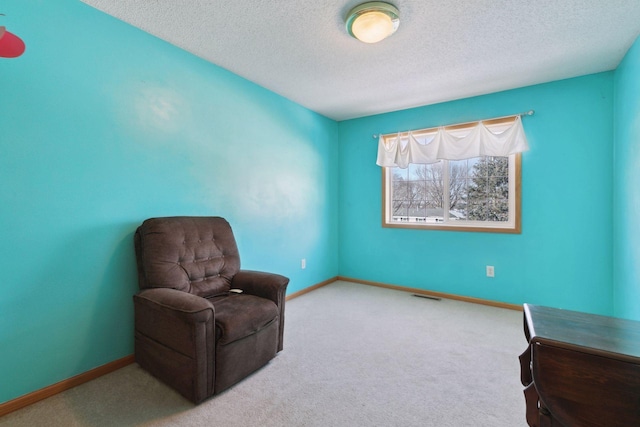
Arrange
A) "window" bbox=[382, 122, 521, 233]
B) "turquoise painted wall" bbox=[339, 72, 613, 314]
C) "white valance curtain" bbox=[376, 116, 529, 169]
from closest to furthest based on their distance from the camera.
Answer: "turquoise painted wall" bbox=[339, 72, 613, 314]
"white valance curtain" bbox=[376, 116, 529, 169]
"window" bbox=[382, 122, 521, 233]

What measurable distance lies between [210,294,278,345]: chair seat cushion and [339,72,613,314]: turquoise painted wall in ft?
7.62

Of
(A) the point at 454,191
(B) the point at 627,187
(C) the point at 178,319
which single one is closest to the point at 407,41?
(A) the point at 454,191

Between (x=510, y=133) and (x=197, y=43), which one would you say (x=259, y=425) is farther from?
(x=510, y=133)

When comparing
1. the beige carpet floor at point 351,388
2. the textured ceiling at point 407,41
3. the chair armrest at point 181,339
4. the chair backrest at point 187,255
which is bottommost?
the beige carpet floor at point 351,388

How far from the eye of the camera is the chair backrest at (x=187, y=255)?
6.28 feet

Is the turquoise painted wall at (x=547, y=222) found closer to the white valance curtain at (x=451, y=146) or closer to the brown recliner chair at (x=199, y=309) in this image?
the white valance curtain at (x=451, y=146)

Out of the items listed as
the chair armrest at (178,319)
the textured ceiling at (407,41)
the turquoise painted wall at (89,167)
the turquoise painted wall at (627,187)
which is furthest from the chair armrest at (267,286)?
the turquoise painted wall at (627,187)

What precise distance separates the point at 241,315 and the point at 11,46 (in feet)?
6.17

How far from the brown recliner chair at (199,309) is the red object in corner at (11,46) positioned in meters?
1.10

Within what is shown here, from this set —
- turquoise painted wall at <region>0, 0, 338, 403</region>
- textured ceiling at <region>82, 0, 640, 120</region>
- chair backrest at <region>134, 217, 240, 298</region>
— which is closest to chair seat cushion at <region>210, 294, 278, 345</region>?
chair backrest at <region>134, 217, 240, 298</region>

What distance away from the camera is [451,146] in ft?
10.9

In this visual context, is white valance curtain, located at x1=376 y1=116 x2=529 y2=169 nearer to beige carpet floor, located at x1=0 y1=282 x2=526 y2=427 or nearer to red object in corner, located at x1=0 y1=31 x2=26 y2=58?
beige carpet floor, located at x1=0 y1=282 x2=526 y2=427

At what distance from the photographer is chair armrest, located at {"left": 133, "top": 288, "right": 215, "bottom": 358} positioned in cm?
154

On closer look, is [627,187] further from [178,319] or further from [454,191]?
[178,319]
